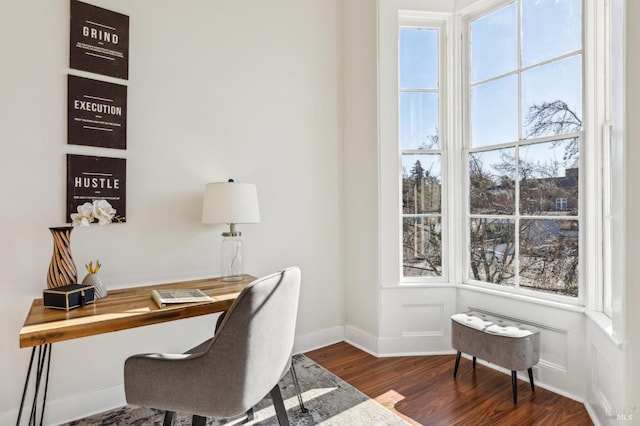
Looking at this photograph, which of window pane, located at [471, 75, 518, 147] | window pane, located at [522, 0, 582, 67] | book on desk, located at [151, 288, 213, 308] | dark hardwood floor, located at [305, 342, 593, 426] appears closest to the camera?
book on desk, located at [151, 288, 213, 308]

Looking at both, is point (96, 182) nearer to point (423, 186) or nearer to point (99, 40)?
point (99, 40)

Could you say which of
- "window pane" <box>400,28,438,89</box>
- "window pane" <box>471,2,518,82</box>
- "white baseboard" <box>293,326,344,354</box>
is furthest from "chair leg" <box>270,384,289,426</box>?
"window pane" <box>471,2,518,82</box>

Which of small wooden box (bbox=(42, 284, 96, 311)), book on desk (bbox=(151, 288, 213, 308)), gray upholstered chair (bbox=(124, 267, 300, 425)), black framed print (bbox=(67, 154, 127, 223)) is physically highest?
black framed print (bbox=(67, 154, 127, 223))

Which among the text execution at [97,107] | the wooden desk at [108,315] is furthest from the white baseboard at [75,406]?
the text execution at [97,107]

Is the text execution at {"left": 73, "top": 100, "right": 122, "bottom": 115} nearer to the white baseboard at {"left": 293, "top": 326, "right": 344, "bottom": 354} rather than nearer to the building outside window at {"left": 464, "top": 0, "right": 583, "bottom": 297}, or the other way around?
the white baseboard at {"left": 293, "top": 326, "right": 344, "bottom": 354}

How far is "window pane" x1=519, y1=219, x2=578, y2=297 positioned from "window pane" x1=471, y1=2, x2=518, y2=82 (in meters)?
1.16

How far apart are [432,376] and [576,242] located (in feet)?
4.21

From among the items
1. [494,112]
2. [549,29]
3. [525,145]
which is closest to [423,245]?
[525,145]

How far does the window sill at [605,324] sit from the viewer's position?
5.32 ft

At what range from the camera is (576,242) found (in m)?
2.23

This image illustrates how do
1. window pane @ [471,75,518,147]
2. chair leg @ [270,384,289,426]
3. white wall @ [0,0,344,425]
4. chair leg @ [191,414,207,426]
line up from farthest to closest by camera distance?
window pane @ [471,75,518,147], white wall @ [0,0,344,425], chair leg @ [270,384,289,426], chair leg @ [191,414,207,426]

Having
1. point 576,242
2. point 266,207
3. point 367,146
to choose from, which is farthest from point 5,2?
point 576,242

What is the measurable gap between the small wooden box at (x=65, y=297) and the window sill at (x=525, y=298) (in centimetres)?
251

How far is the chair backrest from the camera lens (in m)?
1.30
